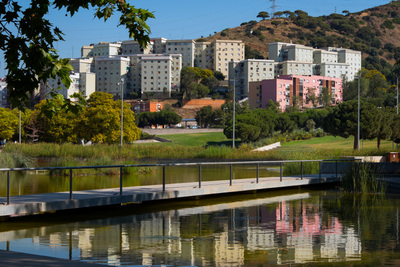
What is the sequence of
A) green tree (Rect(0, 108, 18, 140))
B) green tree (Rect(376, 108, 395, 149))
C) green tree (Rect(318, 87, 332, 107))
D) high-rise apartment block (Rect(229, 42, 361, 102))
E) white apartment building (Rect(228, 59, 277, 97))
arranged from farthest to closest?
white apartment building (Rect(228, 59, 277, 97)) → high-rise apartment block (Rect(229, 42, 361, 102)) → green tree (Rect(318, 87, 332, 107)) → green tree (Rect(0, 108, 18, 140)) → green tree (Rect(376, 108, 395, 149))

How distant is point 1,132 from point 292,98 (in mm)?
94111

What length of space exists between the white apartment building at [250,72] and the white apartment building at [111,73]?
1396 inches

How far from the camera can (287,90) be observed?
15400cm

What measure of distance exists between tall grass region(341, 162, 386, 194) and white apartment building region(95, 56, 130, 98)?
550ft

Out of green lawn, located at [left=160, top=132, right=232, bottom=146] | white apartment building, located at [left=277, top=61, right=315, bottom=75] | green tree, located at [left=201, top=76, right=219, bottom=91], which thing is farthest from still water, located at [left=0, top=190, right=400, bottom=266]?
white apartment building, located at [left=277, top=61, right=315, bottom=75]

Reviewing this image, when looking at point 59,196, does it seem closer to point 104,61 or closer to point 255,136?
point 255,136

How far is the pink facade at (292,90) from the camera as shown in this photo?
151m

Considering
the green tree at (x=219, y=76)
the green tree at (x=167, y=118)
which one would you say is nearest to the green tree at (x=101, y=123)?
the green tree at (x=167, y=118)

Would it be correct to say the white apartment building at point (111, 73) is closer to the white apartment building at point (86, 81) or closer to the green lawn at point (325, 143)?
the white apartment building at point (86, 81)

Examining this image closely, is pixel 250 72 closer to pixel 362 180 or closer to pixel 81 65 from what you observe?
pixel 81 65

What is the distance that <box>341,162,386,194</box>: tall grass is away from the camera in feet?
69.2

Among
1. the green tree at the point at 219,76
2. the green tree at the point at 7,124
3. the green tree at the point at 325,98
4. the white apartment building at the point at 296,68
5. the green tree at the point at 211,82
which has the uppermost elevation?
the white apartment building at the point at 296,68

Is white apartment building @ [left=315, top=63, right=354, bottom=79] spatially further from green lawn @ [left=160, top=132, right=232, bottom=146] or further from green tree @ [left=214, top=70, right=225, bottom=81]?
green lawn @ [left=160, top=132, right=232, bottom=146]

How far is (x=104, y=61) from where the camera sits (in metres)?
193
